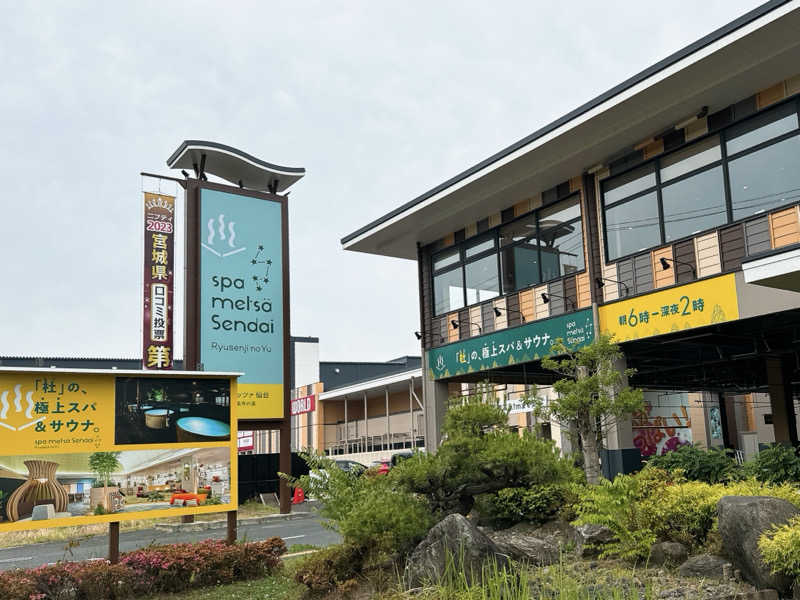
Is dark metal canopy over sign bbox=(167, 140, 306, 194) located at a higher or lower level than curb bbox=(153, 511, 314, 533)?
higher

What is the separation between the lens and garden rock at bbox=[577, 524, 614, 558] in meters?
9.77

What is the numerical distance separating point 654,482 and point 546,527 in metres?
2.05

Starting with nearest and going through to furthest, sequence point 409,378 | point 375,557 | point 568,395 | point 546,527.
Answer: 1. point 375,557
2. point 546,527
3. point 568,395
4. point 409,378

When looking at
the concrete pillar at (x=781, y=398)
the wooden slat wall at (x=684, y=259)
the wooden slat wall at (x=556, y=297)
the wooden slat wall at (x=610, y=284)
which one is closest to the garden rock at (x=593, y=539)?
the wooden slat wall at (x=684, y=259)

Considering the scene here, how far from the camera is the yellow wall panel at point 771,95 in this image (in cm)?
1402

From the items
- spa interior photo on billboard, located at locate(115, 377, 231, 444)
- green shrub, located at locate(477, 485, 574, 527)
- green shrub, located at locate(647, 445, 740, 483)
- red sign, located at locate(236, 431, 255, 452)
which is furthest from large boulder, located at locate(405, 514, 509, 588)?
red sign, located at locate(236, 431, 255, 452)

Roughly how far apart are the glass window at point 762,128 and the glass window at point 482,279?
7.20m

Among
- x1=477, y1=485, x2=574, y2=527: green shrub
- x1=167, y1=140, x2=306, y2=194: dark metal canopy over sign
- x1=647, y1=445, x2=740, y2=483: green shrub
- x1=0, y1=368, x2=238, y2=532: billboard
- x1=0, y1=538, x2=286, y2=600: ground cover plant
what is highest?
x1=167, y1=140, x2=306, y2=194: dark metal canopy over sign

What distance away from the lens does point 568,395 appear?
12.8 m

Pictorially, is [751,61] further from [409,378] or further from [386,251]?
[409,378]

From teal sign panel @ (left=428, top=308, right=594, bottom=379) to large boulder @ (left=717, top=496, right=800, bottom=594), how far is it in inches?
342

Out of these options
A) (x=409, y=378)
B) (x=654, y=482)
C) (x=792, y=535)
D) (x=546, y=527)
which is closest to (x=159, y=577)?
(x=546, y=527)

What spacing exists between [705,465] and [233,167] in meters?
15.9

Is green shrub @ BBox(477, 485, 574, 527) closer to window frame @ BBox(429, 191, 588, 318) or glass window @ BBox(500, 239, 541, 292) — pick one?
window frame @ BBox(429, 191, 588, 318)
